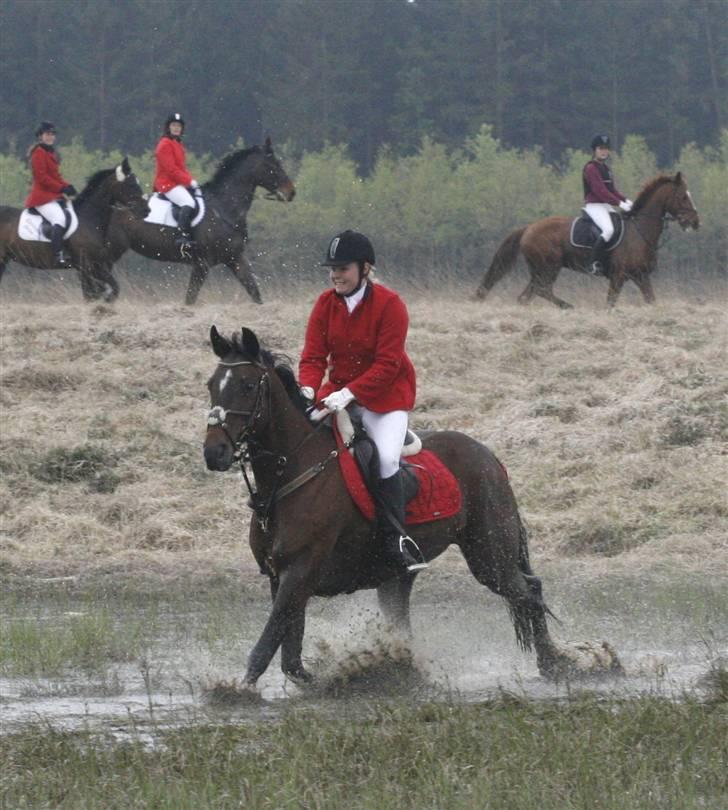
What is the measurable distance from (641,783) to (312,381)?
3489 millimetres

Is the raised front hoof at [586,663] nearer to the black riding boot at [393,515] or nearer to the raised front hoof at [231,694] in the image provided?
the black riding boot at [393,515]

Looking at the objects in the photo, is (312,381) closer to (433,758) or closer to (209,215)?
(433,758)

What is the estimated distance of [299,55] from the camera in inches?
2576

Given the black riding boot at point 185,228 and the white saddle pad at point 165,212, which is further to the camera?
the white saddle pad at point 165,212

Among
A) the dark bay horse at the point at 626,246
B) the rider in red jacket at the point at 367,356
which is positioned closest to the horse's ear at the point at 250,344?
the rider in red jacket at the point at 367,356

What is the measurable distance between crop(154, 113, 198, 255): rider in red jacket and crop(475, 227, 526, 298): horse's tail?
15.0 ft

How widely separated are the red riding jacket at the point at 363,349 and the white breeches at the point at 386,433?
0.05 m

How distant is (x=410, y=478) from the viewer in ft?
30.8

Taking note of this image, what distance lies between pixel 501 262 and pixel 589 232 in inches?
61.7

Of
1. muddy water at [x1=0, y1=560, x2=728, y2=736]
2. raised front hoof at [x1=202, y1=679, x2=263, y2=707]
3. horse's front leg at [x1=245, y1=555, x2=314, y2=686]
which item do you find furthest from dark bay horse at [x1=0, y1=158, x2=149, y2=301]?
raised front hoof at [x1=202, y1=679, x2=263, y2=707]

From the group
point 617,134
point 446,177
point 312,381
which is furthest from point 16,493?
point 617,134

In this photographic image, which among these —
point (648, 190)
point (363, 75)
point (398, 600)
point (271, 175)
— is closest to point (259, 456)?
point (398, 600)

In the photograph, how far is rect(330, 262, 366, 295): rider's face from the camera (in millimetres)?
9031

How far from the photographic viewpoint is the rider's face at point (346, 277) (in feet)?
29.6
